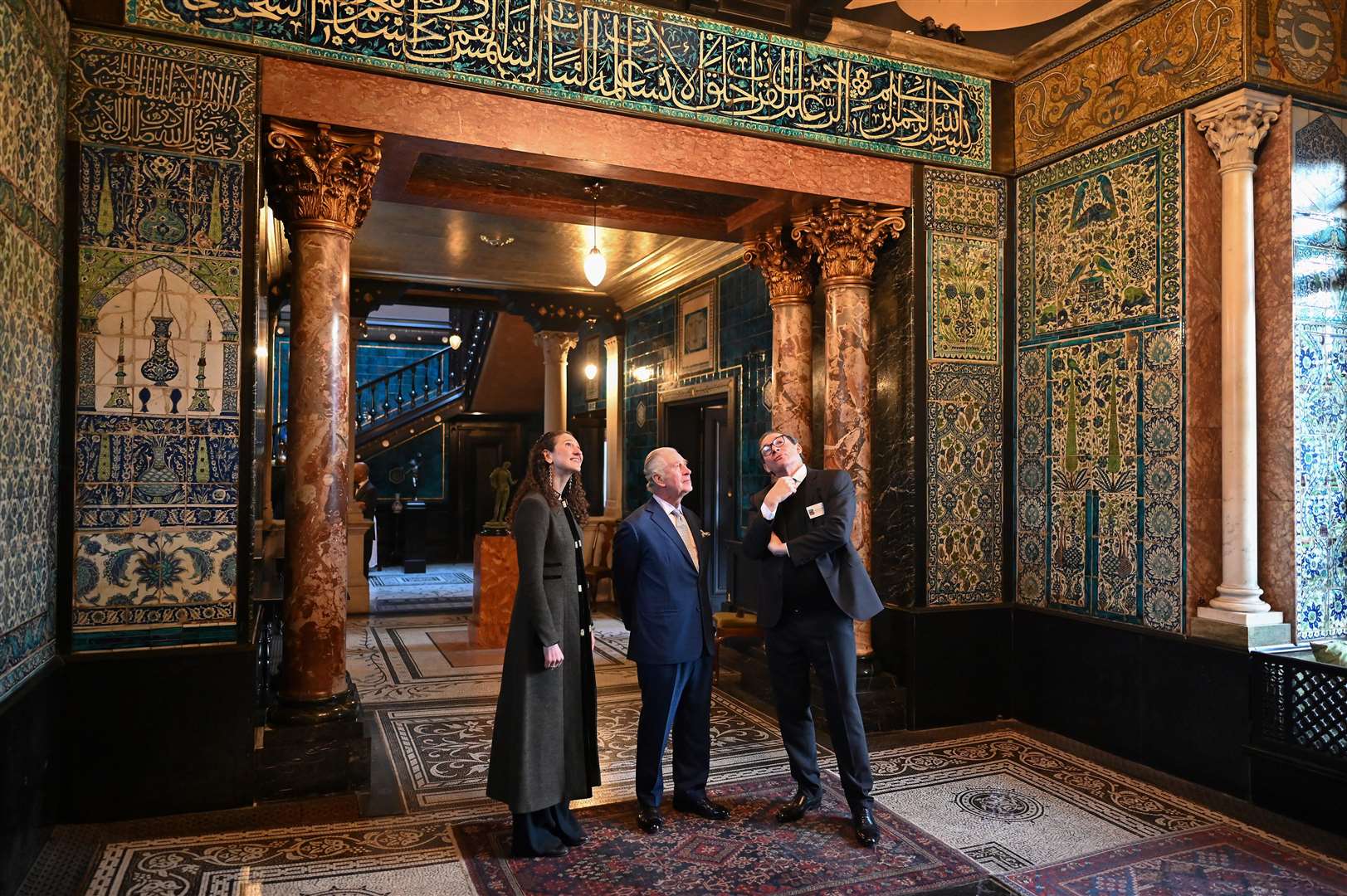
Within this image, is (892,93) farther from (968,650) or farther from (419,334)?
(419,334)

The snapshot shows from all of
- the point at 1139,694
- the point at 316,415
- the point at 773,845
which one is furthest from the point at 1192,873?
the point at 316,415

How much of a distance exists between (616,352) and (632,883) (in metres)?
8.94

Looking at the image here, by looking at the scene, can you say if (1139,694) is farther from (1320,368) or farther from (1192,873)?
(1320,368)

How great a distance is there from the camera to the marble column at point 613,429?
38.3 ft

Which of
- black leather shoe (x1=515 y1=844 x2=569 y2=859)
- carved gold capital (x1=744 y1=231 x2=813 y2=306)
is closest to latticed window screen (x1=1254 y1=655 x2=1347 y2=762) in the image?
black leather shoe (x1=515 y1=844 x2=569 y2=859)

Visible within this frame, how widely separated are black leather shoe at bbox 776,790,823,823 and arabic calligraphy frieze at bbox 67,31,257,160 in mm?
3858

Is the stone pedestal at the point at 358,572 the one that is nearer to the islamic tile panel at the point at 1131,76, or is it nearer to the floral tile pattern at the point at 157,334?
the floral tile pattern at the point at 157,334

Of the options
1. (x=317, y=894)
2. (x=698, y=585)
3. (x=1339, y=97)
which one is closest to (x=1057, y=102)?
(x=1339, y=97)

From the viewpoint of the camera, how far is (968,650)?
584 cm

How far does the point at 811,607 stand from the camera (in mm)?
4137

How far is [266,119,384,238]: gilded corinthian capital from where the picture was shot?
454cm

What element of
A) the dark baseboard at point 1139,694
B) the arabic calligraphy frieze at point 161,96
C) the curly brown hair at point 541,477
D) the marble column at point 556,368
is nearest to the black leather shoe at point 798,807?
the curly brown hair at point 541,477

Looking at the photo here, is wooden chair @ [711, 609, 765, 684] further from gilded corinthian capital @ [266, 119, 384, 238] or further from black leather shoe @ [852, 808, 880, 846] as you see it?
gilded corinthian capital @ [266, 119, 384, 238]

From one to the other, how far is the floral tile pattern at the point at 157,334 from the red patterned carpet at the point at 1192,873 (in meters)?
3.68
